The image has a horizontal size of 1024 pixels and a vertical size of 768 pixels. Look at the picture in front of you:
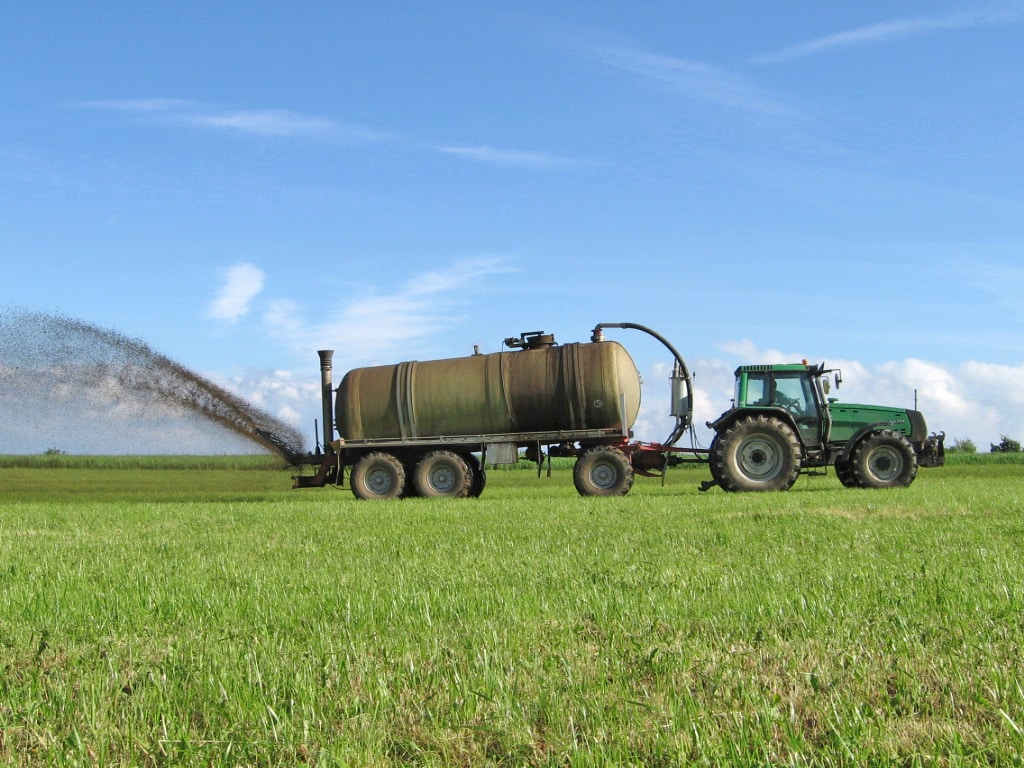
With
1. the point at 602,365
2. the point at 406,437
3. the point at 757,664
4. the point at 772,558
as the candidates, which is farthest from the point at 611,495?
the point at 757,664

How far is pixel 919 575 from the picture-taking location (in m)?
6.84

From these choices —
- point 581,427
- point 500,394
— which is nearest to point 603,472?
point 581,427

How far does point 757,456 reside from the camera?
64.2 feet

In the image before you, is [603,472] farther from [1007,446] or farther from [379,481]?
[1007,446]

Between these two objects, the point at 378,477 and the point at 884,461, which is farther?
the point at 378,477

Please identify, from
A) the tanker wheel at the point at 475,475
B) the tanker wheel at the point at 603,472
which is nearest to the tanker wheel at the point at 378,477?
the tanker wheel at the point at 475,475

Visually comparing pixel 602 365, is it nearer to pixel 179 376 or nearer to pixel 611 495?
pixel 611 495

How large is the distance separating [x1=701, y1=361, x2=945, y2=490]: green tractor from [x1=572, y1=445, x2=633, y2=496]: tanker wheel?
1.65m

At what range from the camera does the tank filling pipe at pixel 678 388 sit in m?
21.0

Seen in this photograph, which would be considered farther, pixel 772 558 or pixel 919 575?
pixel 772 558

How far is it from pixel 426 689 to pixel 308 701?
1.59 ft

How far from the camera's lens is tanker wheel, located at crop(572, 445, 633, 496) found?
20044 mm

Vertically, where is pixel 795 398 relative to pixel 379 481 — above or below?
above

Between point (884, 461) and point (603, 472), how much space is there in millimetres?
5727
